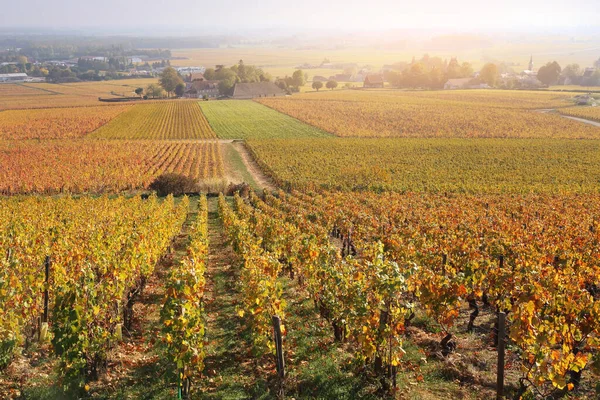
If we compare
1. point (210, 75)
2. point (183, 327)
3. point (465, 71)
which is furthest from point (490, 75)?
point (183, 327)

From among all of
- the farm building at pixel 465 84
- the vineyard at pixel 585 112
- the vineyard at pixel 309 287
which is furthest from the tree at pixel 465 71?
the vineyard at pixel 309 287

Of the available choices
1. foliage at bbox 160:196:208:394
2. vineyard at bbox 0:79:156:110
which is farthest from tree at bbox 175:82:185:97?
foliage at bbox 160:196:208:394

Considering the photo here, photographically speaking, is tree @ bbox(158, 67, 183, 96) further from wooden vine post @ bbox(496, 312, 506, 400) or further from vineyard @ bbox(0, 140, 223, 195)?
wooden vine post @ bbox(496, 312, 506, 400)

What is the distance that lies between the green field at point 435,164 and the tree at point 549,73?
109 metres

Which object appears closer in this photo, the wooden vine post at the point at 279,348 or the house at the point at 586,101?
the wooden vine post at the point at 279,348

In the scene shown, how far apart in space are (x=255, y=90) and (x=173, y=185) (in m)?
96.3

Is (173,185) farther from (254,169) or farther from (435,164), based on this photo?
(435,164)

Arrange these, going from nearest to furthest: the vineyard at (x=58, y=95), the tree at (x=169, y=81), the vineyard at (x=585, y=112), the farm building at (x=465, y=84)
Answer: the vineyard at (x=585, y=112)
the vineyard at (x=58, y=95)
the tree at (x=169, y=81)
the farm building at (x=465, y=84)

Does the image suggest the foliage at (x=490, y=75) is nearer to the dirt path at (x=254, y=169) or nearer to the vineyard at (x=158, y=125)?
the vineyard at (x=158, y=125)

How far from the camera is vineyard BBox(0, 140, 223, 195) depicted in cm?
3719

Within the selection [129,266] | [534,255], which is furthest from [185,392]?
[534,255]

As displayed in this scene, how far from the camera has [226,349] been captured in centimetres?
1095

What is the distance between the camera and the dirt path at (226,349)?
9.20m

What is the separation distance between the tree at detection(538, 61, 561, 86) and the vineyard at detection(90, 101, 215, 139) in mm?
115598
